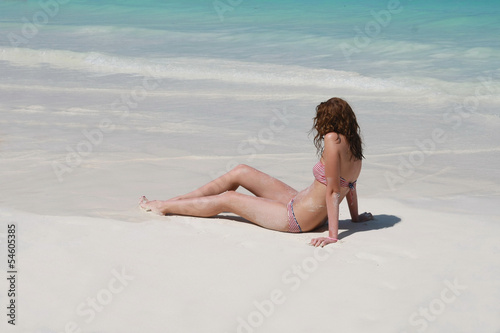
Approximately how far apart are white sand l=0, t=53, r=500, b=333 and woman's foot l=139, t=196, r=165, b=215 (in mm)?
109

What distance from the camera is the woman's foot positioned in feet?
18.0

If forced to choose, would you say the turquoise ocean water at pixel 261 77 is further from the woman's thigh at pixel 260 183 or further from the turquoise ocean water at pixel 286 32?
the woman's thigh at pixel 260 183

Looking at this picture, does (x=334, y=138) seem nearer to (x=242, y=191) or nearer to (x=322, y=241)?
(x=322, y=241)

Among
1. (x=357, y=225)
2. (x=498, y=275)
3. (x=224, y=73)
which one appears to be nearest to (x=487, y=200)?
(x=357, y=225)

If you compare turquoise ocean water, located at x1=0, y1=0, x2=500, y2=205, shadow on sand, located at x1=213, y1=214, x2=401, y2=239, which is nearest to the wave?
turquoise ocean water, located at x1=0, y1=0, x2=500, y2=205

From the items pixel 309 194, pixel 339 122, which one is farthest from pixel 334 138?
pixel 309 194

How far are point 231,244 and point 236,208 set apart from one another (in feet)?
1.76

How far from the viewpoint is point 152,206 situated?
18.2 ft

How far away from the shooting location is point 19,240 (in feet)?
15.3

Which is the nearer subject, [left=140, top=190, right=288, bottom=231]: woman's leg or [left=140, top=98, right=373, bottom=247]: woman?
[left=140, top=98, right=373, bottom=247]: woman

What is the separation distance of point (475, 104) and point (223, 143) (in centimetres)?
511

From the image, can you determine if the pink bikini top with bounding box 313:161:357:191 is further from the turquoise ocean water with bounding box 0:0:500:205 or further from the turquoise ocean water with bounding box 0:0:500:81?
the turquoise ocean water with bounding box 0:0:500:81

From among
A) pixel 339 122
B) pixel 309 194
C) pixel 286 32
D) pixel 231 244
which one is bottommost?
pixel 231 244

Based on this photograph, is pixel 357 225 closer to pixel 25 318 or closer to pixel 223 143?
pixel 25 318
